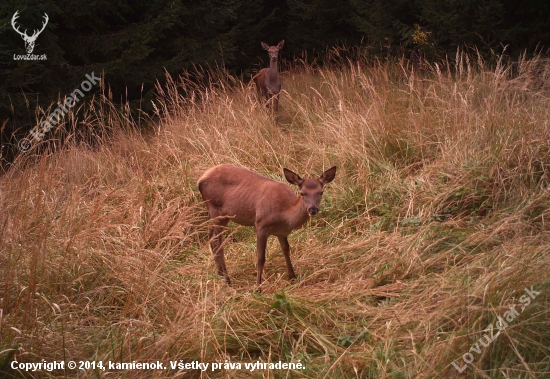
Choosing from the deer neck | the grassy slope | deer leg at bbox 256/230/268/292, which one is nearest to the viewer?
the grassy slope

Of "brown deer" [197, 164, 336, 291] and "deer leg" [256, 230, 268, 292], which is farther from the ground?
"brown deer" [197, 164, 336, 291]

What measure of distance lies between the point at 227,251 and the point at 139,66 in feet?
20.6

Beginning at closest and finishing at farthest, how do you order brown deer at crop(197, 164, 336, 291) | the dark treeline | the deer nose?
1. the deer nose
2. brown deer at crop(197, 164, 336, 291)
3. the dark treeline

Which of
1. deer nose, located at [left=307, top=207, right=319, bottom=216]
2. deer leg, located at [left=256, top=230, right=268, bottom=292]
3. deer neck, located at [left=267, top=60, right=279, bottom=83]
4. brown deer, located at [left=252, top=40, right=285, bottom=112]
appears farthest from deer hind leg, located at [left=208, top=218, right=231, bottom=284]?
deer neck, located at [left=267, top=60, right=279, bottom=83]

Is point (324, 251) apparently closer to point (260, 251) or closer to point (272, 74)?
point (260, 251)

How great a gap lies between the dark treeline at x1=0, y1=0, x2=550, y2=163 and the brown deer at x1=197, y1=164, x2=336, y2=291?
3.60 m

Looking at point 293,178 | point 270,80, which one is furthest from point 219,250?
point 270,80

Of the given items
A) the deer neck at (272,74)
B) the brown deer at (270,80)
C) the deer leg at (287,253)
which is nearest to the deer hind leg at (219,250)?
the deer leg at (287,253)

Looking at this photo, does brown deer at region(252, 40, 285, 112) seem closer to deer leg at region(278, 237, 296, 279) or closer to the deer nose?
deer leg at region(278, 237, 296, 279)

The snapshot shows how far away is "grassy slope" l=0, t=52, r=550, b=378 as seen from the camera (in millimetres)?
3982

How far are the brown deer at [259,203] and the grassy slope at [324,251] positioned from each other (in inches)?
7.9

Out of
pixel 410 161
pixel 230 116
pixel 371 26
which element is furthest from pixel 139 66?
pixel 410 161

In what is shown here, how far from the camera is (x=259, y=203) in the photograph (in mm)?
5531

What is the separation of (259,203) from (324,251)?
82 cm
